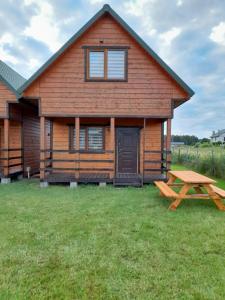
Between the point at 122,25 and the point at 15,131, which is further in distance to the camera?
the point at 15,131

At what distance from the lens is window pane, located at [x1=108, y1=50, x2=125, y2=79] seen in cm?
873

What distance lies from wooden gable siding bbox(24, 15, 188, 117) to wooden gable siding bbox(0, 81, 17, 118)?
0.90 metres

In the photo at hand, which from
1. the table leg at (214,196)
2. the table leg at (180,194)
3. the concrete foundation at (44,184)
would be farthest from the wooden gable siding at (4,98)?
the table leg at (214,196)

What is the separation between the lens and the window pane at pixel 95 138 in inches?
409

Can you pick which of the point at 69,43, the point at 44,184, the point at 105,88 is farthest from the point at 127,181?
the point at 69,43

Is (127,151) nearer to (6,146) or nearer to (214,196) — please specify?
(6,146)

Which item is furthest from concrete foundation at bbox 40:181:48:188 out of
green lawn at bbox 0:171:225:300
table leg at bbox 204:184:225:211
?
table leg at bbox 204:184:225:211

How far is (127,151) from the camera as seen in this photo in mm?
10266

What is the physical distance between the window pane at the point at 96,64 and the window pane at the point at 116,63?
303 millimetres

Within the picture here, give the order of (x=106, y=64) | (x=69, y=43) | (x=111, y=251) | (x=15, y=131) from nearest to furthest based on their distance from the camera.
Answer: (x=111, y=251), (x=69, y=43), (x=106, y=64), (x=15, y=131)

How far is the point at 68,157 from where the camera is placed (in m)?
10.3

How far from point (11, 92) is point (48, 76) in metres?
1.72

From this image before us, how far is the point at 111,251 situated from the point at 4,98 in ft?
26.1

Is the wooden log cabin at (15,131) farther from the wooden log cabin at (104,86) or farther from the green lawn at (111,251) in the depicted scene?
the green lawn at (111,251)
